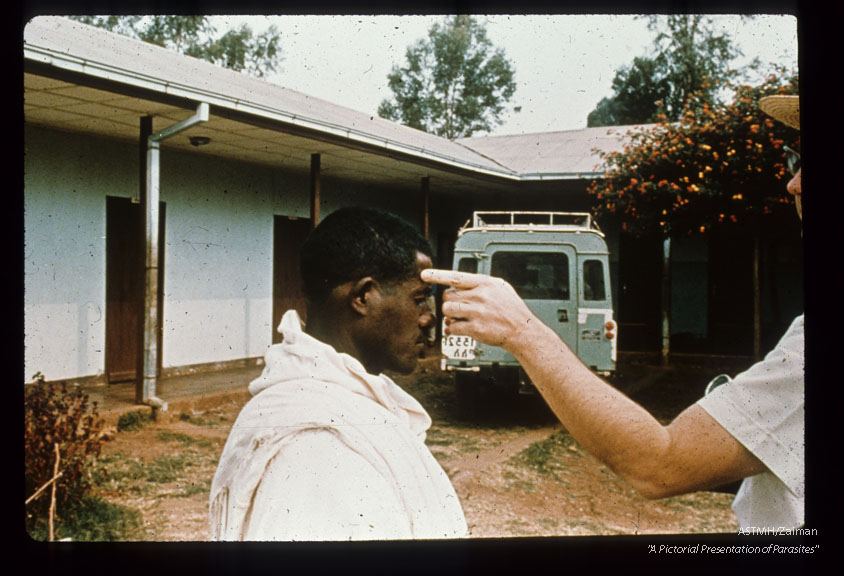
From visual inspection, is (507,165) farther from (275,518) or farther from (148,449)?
(148,449)

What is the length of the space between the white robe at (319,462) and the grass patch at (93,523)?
5.20 feet

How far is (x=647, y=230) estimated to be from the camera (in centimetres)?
203

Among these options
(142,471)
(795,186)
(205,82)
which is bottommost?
(142,471)

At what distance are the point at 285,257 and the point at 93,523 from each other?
1.49m

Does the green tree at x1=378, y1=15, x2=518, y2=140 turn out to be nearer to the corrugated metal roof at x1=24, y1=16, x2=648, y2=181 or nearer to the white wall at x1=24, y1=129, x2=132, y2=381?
the corrugated metal roof at x1=24, y1=16, x2=648, y2=181

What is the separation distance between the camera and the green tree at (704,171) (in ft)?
5.79

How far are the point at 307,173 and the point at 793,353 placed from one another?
160 cm

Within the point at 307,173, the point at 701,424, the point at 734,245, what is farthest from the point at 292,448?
the point at 734,245

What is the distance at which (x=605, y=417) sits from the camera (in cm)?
106

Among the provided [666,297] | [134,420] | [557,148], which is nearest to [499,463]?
[666,297]

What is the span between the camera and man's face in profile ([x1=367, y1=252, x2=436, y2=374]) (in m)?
1.14

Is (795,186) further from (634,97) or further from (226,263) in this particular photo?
(226,263)

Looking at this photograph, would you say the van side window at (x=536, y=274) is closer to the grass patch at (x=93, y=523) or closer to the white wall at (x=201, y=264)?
the white wall at (x=201, y=264)

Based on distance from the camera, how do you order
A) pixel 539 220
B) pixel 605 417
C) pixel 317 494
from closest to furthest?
pixel 317 494
pixel 605 417
pixel 539 220
